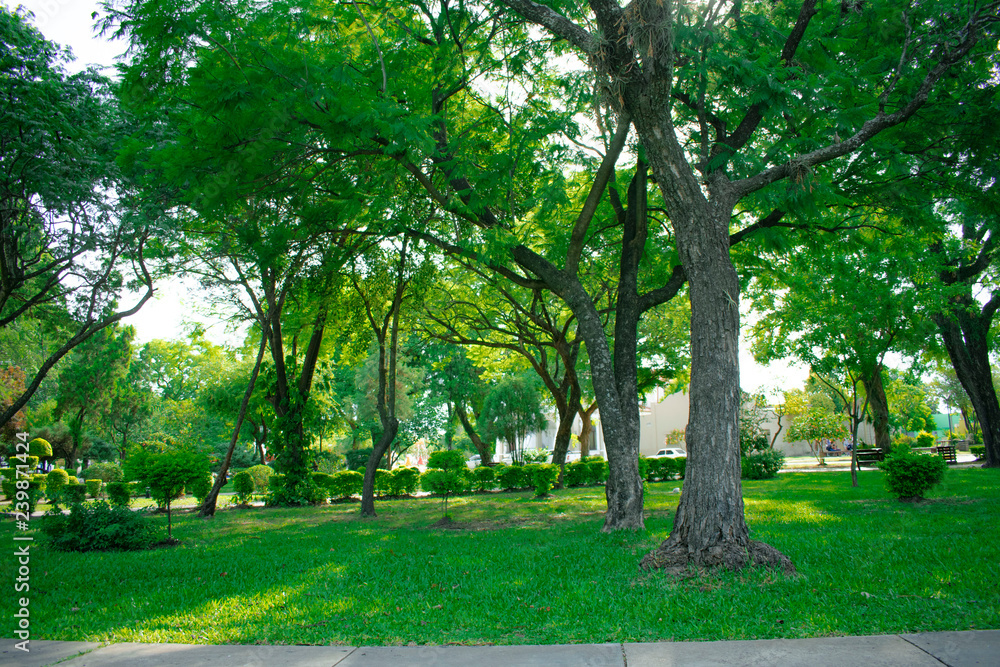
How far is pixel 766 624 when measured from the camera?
4.69 metres

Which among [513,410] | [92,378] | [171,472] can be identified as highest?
[92,378]

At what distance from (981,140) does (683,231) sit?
555cm

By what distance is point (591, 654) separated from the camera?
4211mm

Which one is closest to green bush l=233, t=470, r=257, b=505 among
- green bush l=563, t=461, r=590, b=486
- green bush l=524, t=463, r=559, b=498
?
green bush l=524, t=463, r=559, b=498

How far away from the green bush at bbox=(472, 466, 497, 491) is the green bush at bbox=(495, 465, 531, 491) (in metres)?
0.26

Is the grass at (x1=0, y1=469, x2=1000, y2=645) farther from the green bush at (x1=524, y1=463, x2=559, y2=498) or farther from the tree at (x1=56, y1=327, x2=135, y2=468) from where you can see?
the tree at (x1=56, y1=327, x2=135, y2=468)

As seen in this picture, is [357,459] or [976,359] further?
[357,459]

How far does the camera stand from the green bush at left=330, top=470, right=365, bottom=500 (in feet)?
69.1

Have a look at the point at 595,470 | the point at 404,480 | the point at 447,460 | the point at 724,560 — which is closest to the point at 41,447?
the point at 404,480

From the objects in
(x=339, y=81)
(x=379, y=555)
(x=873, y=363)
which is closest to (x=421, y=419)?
(x=873, y=363)

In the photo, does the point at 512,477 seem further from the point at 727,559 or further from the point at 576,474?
the point at 727,559

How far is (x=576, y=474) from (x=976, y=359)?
14821 mm

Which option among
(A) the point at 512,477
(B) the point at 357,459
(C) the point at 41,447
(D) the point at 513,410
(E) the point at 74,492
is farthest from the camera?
(B) the point at 357,459

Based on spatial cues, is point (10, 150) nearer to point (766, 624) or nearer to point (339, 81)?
point (339, 81)
